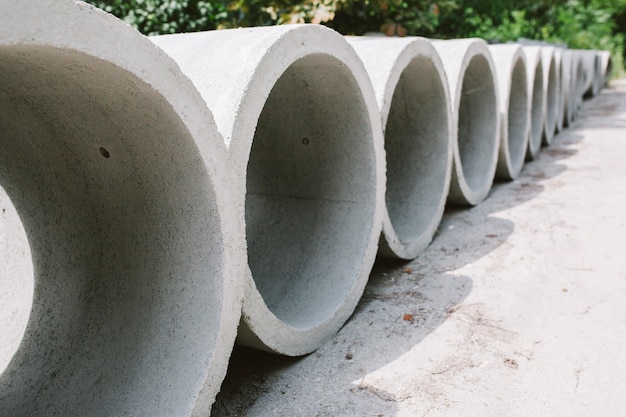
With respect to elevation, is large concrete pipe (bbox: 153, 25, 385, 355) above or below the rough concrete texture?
above

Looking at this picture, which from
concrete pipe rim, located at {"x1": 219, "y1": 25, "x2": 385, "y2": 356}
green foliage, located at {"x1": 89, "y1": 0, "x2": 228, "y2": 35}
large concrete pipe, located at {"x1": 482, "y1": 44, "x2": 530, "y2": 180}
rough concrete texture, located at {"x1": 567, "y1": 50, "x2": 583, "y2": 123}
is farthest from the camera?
rough concrete texture, located at {"x1": 567, "y1": 50, "x2": 583, "y2": 123}

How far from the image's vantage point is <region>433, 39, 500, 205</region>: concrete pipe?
15.0 feet

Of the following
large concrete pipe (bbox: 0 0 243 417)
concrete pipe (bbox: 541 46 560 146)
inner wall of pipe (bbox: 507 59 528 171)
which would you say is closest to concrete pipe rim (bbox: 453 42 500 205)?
inner wall of pipe (bbox: 507 59 528 171)

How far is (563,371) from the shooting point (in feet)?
7.69

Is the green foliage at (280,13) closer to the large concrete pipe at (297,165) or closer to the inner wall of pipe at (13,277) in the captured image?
the large concrete pipe at (297,165)

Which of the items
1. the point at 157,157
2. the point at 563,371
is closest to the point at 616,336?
the point at 563,371

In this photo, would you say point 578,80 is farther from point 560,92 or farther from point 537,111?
point 537,111

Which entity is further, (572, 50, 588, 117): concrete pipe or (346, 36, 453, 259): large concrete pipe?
(572, 50, 588, 117): concrete pipe

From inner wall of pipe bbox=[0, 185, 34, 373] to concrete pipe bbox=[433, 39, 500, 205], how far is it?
118 inches

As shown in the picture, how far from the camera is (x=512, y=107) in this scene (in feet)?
19.8

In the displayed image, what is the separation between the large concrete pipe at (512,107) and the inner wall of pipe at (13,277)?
3960mm

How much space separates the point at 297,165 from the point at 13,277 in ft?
4.96

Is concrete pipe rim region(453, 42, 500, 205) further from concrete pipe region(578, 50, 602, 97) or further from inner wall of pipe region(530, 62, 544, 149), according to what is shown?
concrete pipe region(578, 50, 602, 97)

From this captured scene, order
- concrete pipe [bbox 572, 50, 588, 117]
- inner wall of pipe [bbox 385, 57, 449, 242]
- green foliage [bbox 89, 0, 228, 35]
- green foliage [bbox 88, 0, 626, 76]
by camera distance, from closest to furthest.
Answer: inner wall of pipe [bbox 385, 57, 449, 242]
green foliage [bbox 88, 0, 626, 76]
green foliage [bbox 89, 0, 228, 35]
concrete pipe [bbox 572, 50, 588, 117]
